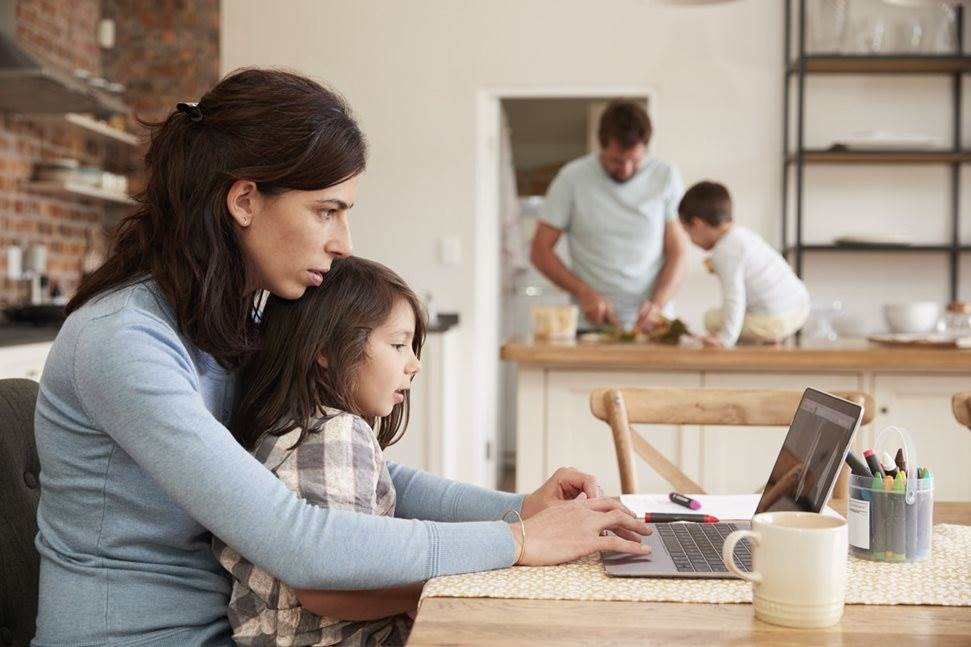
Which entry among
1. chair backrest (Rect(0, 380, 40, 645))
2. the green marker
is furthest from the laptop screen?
chair backrest (Rect(0, 380, 40, 645))

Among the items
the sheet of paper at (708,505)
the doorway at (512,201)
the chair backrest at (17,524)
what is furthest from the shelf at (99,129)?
the sheet of paper at (708,505)

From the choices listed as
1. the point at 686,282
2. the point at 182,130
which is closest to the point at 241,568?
the point at 182,130

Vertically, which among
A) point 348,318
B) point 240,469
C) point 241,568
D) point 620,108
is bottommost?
point 241,568

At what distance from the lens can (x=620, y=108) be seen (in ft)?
12.2

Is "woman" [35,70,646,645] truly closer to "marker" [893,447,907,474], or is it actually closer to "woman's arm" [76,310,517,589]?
"woman's arm" [76,310,517,589]

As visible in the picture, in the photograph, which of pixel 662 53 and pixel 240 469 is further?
pixel 662 53

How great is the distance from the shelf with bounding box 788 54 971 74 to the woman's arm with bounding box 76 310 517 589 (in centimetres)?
420

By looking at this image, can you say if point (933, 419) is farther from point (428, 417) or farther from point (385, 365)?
point (385, 365)

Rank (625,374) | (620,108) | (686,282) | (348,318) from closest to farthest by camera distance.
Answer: (348,318), (625,374), (620,108), (686,282)

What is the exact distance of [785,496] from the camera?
4.08 feet

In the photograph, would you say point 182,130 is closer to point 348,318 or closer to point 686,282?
point 348,318

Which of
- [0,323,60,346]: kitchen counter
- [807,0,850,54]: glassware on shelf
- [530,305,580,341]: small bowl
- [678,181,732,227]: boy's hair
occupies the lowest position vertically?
[0,323,60,346]: kitchen counter

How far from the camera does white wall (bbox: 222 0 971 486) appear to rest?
4.98 m

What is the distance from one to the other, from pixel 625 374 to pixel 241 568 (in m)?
1.94
